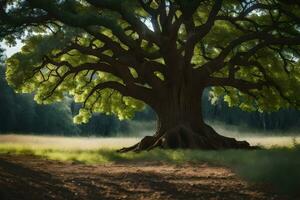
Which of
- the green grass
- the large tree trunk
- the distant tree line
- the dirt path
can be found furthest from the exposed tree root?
the distant tree line

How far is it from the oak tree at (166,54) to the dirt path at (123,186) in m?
6.54

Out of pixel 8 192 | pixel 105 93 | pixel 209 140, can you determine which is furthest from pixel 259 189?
pixel 105 93

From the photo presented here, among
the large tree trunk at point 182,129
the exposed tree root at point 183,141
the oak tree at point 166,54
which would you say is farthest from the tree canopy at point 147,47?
the exposed tree root at point 183,141

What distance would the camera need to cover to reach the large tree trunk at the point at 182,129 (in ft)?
76.5

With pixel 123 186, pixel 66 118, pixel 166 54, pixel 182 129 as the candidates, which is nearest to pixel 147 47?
pixel 166 54

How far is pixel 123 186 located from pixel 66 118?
190 ft

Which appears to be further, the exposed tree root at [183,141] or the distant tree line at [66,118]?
the distant tree line at [66,118]

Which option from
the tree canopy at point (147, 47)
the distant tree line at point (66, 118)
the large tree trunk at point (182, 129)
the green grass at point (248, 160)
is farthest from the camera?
the distant tree line at point (66, 118)

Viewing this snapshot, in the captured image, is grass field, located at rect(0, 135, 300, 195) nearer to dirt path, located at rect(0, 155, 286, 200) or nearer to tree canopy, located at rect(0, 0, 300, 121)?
dirt path, located at rect(0, 155, 286, 200)

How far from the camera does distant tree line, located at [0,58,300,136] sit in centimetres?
6059

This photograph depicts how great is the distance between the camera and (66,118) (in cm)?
6819

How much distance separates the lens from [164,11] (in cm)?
2366

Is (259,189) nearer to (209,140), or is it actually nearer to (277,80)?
(209,140)

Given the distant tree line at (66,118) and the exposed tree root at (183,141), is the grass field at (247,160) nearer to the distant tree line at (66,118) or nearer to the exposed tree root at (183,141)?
the exposed tree root at (183,141)
